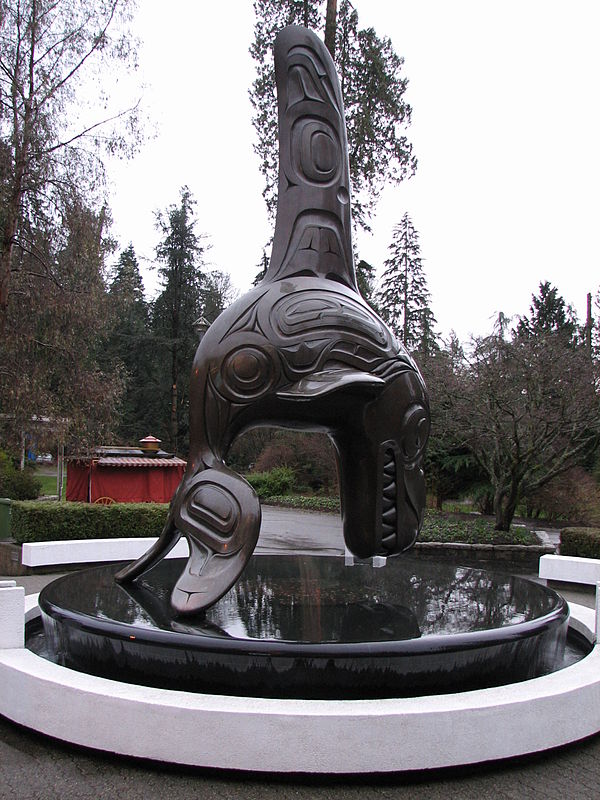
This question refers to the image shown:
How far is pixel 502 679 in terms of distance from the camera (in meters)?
4.62

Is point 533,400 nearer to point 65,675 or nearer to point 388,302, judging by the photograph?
point 65,675

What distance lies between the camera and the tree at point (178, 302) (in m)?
33.8

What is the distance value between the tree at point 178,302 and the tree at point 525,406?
2038cm

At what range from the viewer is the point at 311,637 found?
442 centimetres

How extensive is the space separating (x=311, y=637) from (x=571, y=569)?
522 centimetres

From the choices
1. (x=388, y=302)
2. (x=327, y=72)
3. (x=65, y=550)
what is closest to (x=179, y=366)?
(x=388, y=302)

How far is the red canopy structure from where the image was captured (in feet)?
60.3

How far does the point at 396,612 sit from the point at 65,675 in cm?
244

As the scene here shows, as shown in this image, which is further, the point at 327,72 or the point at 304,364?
the point at 327,72

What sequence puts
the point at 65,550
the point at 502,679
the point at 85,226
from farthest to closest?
1. the point at 85,226
2. the point at 65,550
3. the point at 502,679

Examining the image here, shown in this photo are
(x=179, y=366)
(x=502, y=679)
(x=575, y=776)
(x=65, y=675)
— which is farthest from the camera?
(x=179, y=366)

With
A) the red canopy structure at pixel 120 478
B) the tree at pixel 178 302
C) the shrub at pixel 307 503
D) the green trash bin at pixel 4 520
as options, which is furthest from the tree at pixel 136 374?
the green trash bin at pixel 4 520

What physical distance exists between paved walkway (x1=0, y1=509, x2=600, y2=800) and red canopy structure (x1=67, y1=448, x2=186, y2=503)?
48.2ft

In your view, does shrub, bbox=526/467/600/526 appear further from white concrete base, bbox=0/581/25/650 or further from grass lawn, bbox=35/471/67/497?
grass lawn, bbox=35/471/67/497
